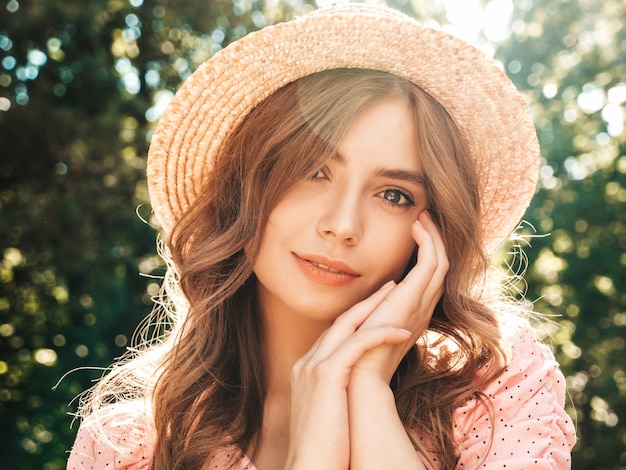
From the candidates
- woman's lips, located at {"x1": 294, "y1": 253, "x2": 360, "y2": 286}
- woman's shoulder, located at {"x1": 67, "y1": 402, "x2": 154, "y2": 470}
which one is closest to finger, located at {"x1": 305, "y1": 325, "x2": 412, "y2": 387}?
woman's lips, located at {"x1": 294, "y1": 253, "x2": 360, "y2": 286}

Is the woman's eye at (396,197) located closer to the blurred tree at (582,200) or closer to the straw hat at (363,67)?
the straw hat at (363,67)

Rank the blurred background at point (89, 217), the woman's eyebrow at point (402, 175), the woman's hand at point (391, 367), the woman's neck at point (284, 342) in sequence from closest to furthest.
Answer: the woman's hand at point (391, 367) → the woman's eyebrow at point (402, 175) → the woman's neck at point (284, 342) → the blurred background at point (89, 217)

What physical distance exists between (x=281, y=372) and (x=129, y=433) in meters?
0.63

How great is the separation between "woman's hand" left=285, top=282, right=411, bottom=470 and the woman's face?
12 centimetres

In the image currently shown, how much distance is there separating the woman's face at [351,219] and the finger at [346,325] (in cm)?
10

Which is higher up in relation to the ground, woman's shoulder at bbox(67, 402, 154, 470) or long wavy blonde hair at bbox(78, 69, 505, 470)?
long wavy blonde hair at bbox(78, 69, 505, 470)

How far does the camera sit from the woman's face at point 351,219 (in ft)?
8.00

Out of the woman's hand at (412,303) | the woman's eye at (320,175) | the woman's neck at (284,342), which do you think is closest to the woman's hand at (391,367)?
the woman's hand at (412,303)

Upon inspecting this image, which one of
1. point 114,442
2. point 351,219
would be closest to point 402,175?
point 351,219

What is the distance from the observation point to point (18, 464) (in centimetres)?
784

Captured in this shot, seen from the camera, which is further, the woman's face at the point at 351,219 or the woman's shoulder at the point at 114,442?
the woman's shoulder at the point at 114,442

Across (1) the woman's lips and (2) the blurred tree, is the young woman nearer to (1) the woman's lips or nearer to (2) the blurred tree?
(1) the woman's lips

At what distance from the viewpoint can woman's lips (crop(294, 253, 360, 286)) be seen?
96.7 inches

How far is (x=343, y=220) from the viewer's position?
7.79 feet
